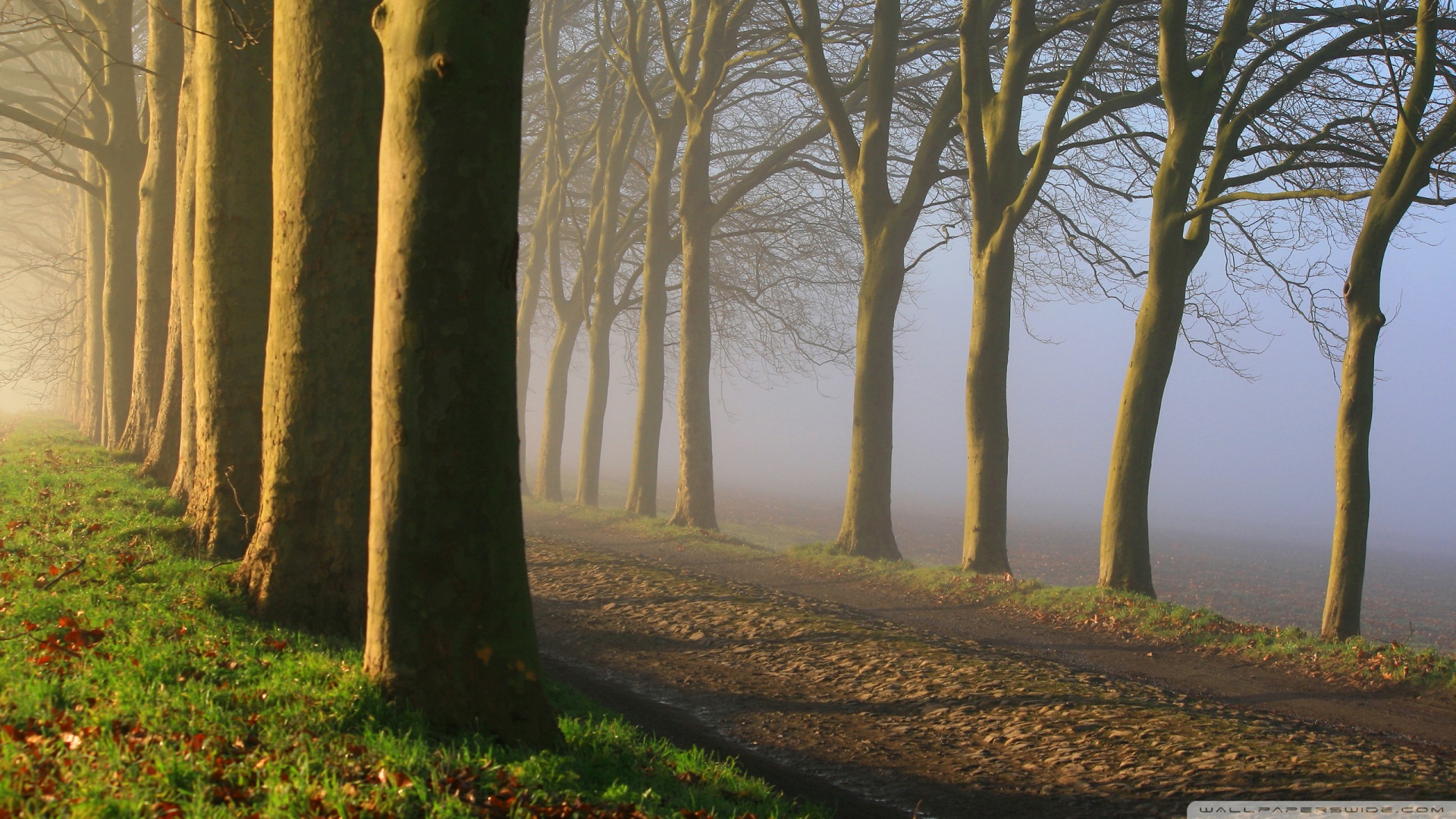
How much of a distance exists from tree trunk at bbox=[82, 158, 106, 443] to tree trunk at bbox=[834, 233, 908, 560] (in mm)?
17609

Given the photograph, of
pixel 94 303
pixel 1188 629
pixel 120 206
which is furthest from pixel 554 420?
pixel 1188 629

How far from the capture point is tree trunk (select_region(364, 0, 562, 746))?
376 cm

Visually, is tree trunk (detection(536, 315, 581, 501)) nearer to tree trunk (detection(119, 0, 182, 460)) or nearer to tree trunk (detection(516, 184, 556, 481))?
tree trunk (detection(516, 184, 556, 481))

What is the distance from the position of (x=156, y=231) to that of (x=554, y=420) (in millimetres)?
13768

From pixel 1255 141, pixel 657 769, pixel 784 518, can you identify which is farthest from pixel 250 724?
pixel 784 518

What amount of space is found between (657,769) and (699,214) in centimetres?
1459

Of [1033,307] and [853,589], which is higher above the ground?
[1033,307]

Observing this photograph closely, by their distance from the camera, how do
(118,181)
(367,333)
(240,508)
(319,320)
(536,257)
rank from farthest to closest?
(536,257), (118,181), (240,508), (367,333), (319,320)

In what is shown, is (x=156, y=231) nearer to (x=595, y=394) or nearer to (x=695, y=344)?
(x=695, y=344)

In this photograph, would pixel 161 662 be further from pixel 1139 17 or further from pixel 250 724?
pixel 1139 17

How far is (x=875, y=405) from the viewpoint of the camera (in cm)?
1400

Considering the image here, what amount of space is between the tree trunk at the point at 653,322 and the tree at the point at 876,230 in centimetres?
590

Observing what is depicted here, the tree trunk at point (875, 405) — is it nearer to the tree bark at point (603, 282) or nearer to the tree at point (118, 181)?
the tree bark at point (603, 282)

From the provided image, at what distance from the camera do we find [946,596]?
11.3 metres
